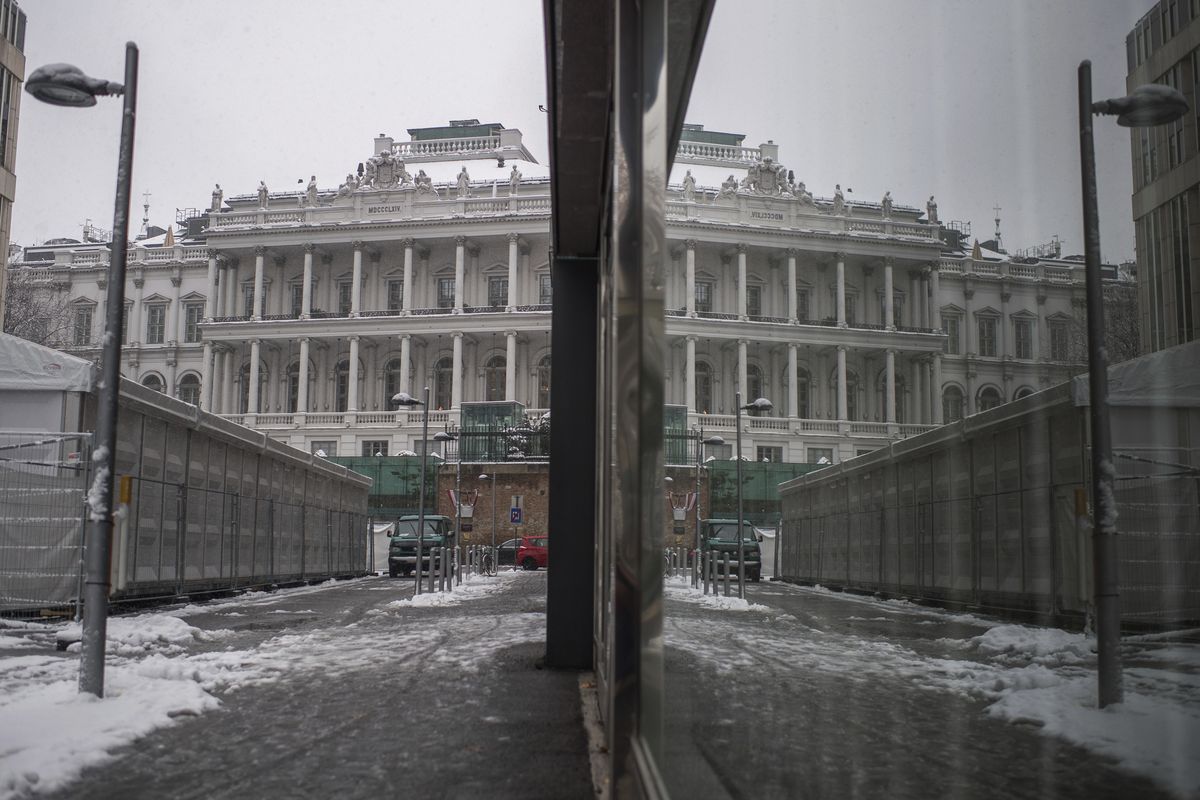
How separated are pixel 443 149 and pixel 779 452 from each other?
85.0 m

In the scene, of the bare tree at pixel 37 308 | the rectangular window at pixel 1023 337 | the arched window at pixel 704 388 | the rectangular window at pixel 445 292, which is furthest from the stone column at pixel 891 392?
the rectangular window at pixel 445 292

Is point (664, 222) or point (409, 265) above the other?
point (409, 265)

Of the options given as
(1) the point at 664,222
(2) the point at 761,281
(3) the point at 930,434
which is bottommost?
(3) the point at 930,434

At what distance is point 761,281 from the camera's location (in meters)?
2.72

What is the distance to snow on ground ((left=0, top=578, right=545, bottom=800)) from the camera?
535 cm

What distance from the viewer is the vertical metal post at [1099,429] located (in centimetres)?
113

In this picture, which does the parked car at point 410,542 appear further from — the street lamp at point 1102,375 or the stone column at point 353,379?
the stone column at point 353,379

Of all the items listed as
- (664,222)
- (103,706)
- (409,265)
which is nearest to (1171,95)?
(664,222)

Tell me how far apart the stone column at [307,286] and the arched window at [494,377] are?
12942 millimetres

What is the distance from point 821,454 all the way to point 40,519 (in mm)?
12657

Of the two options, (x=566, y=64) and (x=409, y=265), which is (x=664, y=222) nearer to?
(x=566, y=64)

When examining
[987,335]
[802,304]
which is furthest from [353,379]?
[987,335]

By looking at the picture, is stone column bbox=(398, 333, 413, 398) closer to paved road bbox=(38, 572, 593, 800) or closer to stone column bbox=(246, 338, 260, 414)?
stone column bbox=(246, 338, 260, 414)

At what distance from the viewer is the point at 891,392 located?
170 centimetres
